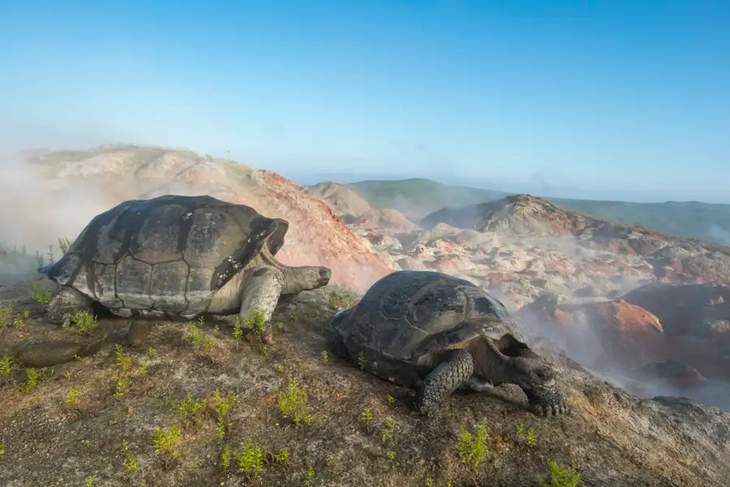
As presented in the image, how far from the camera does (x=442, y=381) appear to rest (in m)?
4.69

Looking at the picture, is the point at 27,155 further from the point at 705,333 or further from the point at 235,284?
the point at 705,333

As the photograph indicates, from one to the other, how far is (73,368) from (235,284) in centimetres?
227

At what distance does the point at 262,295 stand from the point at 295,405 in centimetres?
201

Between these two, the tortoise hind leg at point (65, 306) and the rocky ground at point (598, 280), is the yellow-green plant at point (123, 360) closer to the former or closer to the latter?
the tortoise hind leg at point (65, 306)

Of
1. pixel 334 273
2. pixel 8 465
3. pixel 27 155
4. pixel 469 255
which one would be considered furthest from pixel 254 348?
pixel 469 255

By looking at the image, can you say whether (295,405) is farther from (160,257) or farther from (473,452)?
(160,257)

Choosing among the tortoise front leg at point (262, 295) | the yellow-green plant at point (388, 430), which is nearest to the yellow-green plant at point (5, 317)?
the tortoise front leg at point (262, 295)

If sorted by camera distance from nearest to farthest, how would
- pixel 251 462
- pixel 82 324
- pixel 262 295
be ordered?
pixel 251 462 < pixel 82 324 < pixel 262 295

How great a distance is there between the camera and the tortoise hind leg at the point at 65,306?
6020 mm

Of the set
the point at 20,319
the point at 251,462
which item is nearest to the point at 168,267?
the point at 20,319

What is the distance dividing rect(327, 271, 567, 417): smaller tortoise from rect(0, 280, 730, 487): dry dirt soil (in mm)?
232

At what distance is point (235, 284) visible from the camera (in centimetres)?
643

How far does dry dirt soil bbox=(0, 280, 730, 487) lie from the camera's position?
377cm

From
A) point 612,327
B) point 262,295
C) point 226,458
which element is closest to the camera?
point 226,458
